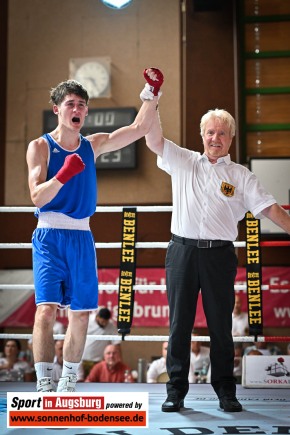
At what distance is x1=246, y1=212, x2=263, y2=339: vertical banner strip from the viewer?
3.38 metres

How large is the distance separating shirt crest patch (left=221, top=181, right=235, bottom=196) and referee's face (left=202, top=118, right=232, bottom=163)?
13 centimetres

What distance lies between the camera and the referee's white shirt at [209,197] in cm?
265

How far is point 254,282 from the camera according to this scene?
3.39 meters

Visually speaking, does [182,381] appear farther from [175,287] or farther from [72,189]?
[72,189]

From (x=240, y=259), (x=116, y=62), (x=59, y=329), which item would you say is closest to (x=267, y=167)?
(x=240, y=259)

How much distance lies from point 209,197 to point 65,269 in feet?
2.16

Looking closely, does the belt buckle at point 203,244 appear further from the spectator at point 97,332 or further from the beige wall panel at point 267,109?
the beige wall panel at point 267,109

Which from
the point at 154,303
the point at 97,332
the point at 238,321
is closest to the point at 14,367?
the point at 97,332

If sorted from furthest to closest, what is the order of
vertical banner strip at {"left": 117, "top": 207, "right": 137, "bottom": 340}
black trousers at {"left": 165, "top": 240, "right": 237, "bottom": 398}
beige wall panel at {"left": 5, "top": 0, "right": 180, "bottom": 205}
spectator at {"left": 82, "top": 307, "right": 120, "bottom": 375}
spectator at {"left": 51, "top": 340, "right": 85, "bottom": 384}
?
beige wall panel at {"left": 5, "top": 0, "right": 180, "bottom": 205}
spectator at {"left": 82, "top": 307, "right": 120, "bottom": 375}
spectator at {"left": 51, "top": 340, "right": 85, "bottom": 384}
vertical banner strip at {"left": 117, "top": 207, "right": 137, "bottom": 340}
black trousers at {"left": 165, "top": 240, "right": 237, "bottom": 398}

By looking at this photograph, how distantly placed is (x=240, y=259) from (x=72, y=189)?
5.22 metres

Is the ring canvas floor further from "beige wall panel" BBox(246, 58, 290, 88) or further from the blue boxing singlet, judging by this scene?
"beige wall panel" BBox(246, 58, 290, 88)

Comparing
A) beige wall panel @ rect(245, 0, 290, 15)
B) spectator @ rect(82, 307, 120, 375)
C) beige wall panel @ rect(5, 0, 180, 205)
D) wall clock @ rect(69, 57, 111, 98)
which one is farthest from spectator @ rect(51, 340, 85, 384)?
beige wall panel @ rect(245, 0, 290, 15)

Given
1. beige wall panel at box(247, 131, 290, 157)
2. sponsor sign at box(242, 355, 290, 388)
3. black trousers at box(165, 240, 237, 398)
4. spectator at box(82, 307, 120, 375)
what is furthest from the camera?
beige wall panel at box(247, 131, 290, 157)

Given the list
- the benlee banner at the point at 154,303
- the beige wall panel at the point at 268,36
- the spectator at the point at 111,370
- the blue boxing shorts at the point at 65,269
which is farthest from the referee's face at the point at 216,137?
the beige wall panel at the point at 268,36
